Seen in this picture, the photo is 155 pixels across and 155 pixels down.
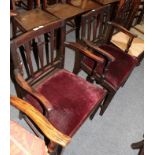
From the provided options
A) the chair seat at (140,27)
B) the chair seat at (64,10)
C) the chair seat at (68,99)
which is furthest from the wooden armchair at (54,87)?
the chair seat at (140,27)

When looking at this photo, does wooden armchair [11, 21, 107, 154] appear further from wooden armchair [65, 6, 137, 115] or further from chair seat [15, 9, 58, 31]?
chair seat [15, 9, 58, 31]

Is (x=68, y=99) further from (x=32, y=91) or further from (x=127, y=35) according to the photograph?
(x=127, y=35)

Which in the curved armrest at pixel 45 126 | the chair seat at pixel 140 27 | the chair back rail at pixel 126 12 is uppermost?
the chair back rail at pixel 126 12

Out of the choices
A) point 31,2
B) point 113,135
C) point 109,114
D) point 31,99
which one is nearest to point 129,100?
point 109,114

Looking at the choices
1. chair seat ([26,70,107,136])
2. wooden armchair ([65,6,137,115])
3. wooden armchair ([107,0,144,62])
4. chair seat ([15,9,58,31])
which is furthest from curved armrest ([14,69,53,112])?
wooden armchair ([107,0,144,62])

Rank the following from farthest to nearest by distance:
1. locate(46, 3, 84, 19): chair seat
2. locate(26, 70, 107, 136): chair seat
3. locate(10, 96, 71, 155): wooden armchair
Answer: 1. locate(46, 3, 84, 19): chair seat
2. locate(26, 70, 107, 136): chair seat
3. locate(10, 96, 71, 155): wooden armchair

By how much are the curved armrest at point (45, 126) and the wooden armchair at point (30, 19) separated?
37.6 inches

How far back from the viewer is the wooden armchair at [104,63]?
5.48 feet

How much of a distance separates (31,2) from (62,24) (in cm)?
109

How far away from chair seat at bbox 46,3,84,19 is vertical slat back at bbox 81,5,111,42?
49 cm

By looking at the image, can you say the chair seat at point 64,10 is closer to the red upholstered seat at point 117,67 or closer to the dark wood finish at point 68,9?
the dark wood finish at point 68,9

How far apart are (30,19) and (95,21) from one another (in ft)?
2.28

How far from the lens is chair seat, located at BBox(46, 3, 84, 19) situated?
7.35 feet

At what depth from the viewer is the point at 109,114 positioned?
206 cm
